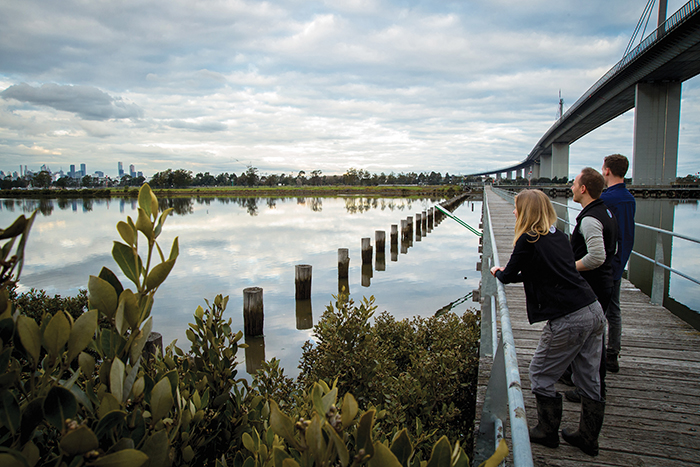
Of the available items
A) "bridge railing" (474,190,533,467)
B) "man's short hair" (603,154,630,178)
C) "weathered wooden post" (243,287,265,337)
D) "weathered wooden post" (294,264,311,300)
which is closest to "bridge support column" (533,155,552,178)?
"weathered wooden post" (294,264,311,300)

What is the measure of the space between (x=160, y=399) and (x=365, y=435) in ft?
1.69

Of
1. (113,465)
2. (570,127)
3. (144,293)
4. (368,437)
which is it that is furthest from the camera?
(570,127)

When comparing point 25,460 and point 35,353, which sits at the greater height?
point 35,353

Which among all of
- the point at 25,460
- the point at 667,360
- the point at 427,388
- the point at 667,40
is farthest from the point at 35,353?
the point at 667,40

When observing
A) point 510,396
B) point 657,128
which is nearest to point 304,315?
point 510,396

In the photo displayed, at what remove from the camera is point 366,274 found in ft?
42.4

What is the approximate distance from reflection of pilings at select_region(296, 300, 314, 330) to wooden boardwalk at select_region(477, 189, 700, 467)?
514 centimetres

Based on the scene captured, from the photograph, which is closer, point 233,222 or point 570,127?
point 233,222

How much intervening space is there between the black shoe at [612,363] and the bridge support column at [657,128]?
134 feet

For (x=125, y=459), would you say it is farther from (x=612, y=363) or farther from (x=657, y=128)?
(x=657, y=128)

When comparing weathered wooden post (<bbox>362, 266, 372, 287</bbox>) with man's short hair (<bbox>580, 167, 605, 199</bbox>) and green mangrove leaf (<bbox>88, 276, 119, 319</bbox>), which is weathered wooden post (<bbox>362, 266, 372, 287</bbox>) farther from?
green mangrove leaf (<bbox>88, 276, 119, 319</bbox>)

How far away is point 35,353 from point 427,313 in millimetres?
9384

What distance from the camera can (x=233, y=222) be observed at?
97.7ft

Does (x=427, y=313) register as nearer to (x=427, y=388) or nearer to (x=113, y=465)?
(x=427, y=388)
